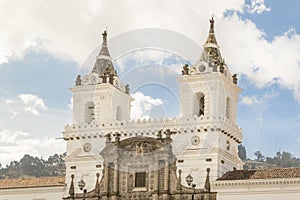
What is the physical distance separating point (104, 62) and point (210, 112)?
13.7 m

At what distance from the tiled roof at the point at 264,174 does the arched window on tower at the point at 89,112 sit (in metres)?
15.7

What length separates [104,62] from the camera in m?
77.2

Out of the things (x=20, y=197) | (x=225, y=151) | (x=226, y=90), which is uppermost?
(x=226, y=90)

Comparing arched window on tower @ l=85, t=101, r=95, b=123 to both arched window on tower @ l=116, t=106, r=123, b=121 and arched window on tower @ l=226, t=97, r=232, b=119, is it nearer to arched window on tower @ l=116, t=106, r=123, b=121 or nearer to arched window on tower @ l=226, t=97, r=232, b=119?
arched window on tower @ l=116, t=106, r=123, b=121

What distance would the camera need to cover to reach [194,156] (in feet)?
225

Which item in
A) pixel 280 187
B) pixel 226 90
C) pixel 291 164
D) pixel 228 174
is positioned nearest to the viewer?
pixel 280 187

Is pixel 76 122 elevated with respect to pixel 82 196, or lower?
elevated

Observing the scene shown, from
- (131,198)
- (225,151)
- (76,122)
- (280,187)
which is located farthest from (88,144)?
(280,187)

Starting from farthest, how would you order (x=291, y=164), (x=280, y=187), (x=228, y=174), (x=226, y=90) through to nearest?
1. (x=291, y=164)
2. (x=226, y=90)
3. (x=228, y=174)
4. (x=280, y=187)

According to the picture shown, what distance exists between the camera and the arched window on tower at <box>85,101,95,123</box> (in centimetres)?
7556

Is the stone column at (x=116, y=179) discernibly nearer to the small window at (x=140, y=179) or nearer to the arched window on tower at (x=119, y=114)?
the small window at (x=140, y=179)

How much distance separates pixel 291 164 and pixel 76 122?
69.4 meters

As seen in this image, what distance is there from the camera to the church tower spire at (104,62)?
2992 inches

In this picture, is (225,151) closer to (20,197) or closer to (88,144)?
(88,144)
